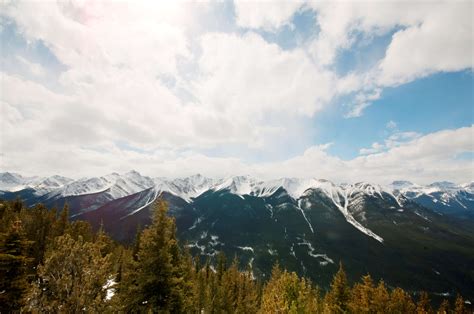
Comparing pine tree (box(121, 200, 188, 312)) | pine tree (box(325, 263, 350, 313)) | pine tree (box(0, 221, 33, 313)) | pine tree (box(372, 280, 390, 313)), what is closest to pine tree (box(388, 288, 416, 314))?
pine tree (box(372, 280, 390, 313))

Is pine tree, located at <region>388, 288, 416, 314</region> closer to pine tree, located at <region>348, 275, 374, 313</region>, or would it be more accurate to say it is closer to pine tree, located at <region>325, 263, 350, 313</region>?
pine tree, located at <region>348, 275, 374, 313</region>

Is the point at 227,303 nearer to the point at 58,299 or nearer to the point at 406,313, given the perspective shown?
the point at 406,313

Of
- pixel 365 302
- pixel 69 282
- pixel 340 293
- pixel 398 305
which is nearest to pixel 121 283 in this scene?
pixel 69 282

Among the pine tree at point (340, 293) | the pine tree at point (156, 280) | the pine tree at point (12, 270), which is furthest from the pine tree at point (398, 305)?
the pine tree at point (12, 270)

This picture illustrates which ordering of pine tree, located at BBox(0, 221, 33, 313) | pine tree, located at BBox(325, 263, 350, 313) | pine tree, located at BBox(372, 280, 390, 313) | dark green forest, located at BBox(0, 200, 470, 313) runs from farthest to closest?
pine tree, located at BBox(372, 280, 390, 313)
pine tree, located at BBox(325, 263, 350, 313)
pine tree, located at BBox(0, 221, 33, 313)
dark green forest, located at BBox(0, 200, 470, 313)

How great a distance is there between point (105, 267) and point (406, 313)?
184 feet

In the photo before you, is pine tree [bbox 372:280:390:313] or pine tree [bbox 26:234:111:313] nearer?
pine tree [bbox 26:234:111:313]

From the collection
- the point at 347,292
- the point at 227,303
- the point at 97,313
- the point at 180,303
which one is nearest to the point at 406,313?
the point at 347,292

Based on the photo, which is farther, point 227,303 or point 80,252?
point 227,303

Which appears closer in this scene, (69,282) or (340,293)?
(69,282)

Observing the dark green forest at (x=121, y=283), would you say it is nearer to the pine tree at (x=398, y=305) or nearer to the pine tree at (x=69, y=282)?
the pine tree at (x=69, y=282)

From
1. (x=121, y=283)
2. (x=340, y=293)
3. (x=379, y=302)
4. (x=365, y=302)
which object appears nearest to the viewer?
(x=121, y=283)

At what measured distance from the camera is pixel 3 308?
22.0 m

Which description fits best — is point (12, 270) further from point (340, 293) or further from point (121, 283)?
point (340, 293)
